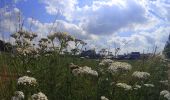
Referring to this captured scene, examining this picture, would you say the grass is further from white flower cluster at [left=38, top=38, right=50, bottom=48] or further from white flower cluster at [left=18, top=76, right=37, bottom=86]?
white flower cluster at [left=18, top=76, right=37, bottom=86]

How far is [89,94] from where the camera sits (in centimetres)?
831

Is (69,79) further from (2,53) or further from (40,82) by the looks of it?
(2,53)

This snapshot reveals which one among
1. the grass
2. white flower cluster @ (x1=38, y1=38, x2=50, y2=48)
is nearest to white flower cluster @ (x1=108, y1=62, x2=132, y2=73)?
the grass

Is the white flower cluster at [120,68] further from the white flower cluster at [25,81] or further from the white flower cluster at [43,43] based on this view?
the white flower cluster at [43,43]

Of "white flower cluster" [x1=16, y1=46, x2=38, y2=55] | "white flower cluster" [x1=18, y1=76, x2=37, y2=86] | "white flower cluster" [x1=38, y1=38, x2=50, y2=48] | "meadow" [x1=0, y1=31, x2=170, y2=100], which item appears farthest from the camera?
"white flower cluster" [x1=38, y1=38, x2=50, y2=48]

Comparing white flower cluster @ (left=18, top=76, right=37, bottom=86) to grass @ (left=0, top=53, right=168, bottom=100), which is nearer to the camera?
white flower cluster @ (left=18, top=76, right=37, bottom=86)

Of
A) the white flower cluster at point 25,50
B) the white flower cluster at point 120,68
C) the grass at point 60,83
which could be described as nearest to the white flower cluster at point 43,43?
the grass at point 60,83

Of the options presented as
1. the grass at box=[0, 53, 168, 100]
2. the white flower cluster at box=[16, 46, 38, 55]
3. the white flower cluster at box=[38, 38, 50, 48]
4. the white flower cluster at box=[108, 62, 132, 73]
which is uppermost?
the white flower cluster at box=[38, 38, 50, 48]

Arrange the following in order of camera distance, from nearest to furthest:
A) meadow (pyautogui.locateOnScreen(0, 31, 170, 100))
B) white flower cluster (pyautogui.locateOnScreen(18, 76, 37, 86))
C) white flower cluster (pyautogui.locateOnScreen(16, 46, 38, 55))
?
1. white flower cluster (pyautogui.locateOnScreen(18, 76, 37, 86))
2. meadow (pyautogui.locateOnScreen(0, 31, 170, 100))
3. white flower cluster (pyautogui.locateOnScreen(16, 46, 38, 55))

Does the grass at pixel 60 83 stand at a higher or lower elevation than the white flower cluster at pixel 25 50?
lower

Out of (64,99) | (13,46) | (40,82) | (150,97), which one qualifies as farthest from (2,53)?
(150,97)

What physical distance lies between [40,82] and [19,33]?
1.28m

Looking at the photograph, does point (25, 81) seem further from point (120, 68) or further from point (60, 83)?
point (120, 68)

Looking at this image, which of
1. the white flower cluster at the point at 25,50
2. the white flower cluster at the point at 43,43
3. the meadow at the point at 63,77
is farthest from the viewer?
the white flower cluster at the point at 43,43
